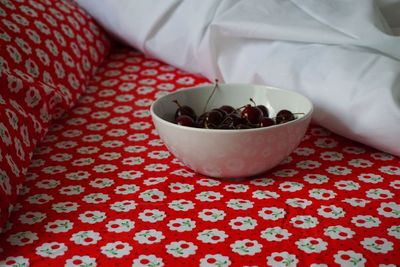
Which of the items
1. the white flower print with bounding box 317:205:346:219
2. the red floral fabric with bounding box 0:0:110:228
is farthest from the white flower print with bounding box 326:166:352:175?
the red floral fabric with bounding box 0:0:110:228

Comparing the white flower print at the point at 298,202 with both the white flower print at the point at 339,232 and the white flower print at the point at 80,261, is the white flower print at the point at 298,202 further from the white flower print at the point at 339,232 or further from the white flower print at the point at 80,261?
the white flower print at the point at 80,261

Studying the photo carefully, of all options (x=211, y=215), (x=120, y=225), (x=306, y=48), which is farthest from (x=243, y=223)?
(x=306, y=48)

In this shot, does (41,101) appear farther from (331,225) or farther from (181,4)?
(331,225)

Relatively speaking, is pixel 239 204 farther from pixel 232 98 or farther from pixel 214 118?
pixel 232 98

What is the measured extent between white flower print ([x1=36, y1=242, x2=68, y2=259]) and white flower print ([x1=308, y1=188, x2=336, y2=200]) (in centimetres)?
31

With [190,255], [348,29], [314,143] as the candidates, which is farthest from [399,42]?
[190,255]

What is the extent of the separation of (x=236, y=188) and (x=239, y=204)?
0.05m

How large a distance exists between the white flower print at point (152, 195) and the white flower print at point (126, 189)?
0.02 metres

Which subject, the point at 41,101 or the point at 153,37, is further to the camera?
the point at 153,37

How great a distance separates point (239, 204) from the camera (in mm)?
784

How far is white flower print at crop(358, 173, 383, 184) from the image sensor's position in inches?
33.1

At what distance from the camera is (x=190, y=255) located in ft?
2.21

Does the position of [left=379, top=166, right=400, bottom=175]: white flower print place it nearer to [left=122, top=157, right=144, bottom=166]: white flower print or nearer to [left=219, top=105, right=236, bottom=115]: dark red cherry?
[left=219, top=105, right=236, bottom=115]: dark red cherry

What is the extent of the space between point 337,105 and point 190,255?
1.26 feet
